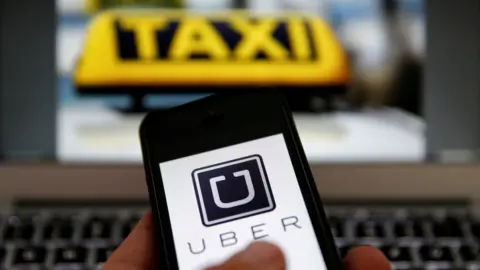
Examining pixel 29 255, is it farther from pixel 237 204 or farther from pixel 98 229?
pixel 237 204

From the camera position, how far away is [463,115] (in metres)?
0.48

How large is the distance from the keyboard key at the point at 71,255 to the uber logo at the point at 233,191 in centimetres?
14

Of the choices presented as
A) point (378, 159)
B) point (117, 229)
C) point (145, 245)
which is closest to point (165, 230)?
point (145, 245)

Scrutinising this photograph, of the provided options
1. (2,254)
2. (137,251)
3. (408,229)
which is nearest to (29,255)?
(2,254)

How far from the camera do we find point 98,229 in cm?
40

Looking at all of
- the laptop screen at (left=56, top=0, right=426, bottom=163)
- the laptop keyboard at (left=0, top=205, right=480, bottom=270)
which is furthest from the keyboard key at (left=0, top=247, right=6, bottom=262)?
the laptop screen at (left=56, top=0, right=426, bottom=163)

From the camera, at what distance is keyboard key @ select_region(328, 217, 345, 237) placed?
15.9 inches

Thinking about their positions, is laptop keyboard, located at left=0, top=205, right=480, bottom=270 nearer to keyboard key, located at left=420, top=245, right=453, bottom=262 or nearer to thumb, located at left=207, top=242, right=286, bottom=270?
keyboard key, located at left=420, top=245, right=453, bottom=262

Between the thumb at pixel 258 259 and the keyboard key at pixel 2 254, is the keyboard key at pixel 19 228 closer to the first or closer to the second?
the keyboard key at pixel 2 254

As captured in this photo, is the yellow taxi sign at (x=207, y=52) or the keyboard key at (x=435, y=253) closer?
the keyboard key at (x=435, y=253)

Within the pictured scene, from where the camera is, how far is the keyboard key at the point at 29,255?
0.37 meters

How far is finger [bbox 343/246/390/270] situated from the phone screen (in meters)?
0.01

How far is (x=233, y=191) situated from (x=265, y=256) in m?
0.05

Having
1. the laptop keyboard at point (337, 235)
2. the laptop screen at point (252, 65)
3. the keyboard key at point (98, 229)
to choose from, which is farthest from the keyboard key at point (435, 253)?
the keyboard key at point (98, 229)
